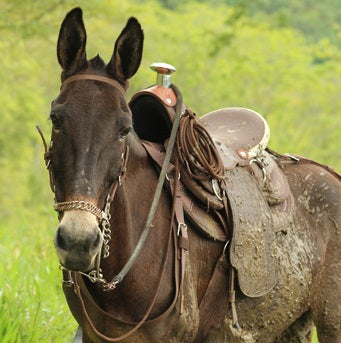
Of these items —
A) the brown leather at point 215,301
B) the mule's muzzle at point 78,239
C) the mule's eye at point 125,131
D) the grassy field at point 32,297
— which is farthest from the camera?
the grassy field at point 32,297

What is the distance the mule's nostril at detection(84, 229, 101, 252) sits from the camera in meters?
3.27

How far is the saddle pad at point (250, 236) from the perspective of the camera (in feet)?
14.2

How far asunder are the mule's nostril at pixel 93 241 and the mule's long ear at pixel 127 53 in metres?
0.85

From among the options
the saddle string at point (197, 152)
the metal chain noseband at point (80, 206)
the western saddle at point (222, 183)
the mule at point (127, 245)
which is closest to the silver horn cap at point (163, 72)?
the western saddle at point (222, 183)

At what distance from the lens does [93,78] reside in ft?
11.9

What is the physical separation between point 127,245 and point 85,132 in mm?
710

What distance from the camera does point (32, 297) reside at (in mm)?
6332

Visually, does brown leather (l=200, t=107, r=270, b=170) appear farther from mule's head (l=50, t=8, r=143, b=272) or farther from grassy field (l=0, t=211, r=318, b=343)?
grassy field (l=0, t=211, r=318, b=343)

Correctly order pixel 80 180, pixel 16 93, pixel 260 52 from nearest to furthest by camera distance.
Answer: pixel 80 180, pixel 16 93, pixel 260 52

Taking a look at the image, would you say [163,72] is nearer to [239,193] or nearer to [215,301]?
[239,193]

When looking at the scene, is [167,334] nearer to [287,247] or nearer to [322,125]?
[287,247]

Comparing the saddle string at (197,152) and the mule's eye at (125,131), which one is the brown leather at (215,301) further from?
the mule's eye at (125,131)

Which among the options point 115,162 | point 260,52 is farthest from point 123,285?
point 260,52

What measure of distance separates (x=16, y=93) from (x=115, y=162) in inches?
1062
